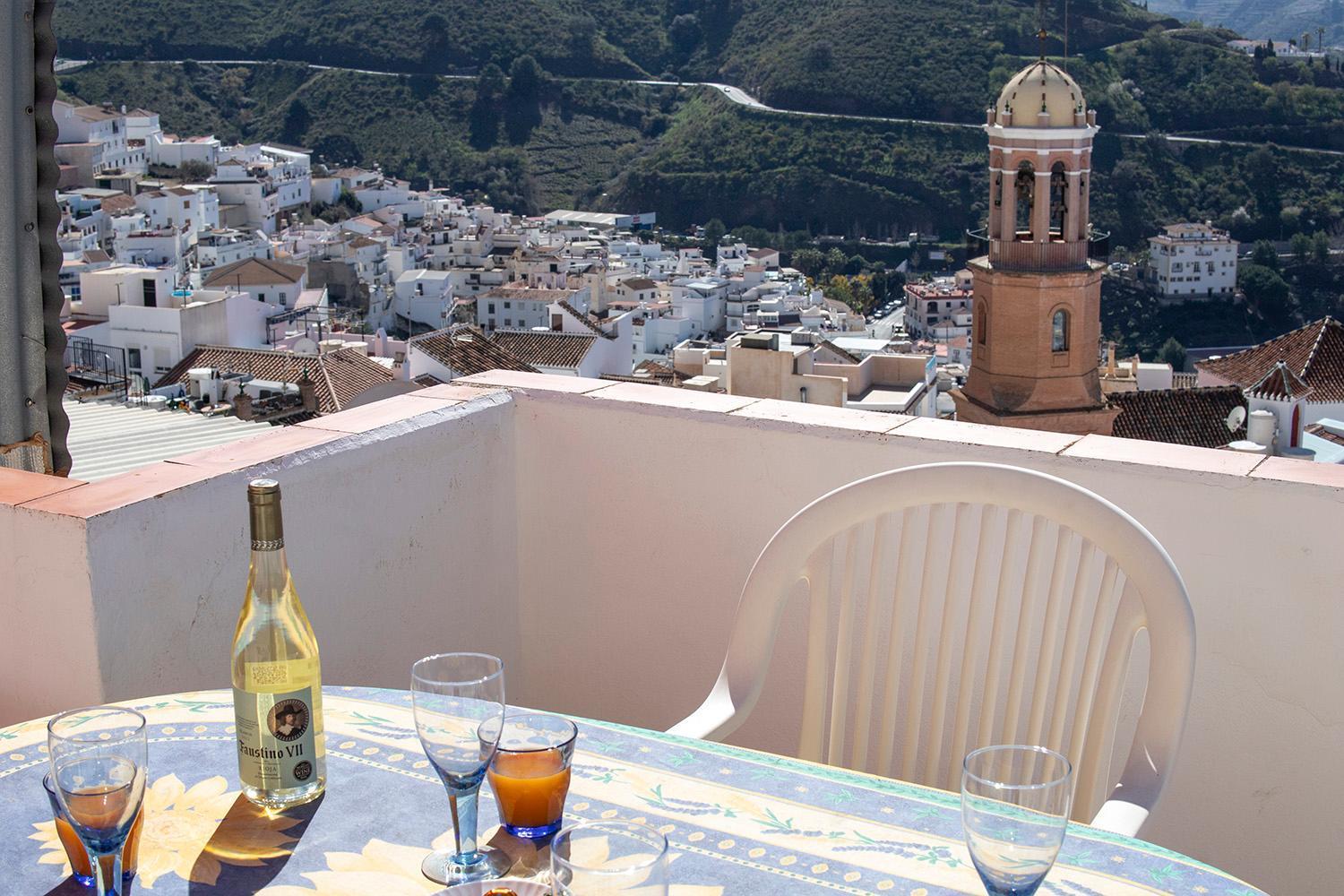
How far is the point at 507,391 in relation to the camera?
7.18 feet

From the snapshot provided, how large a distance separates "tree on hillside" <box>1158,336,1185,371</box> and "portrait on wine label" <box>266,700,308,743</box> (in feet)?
91.3

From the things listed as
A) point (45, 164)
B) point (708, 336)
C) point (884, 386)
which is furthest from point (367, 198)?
point (45, 164)

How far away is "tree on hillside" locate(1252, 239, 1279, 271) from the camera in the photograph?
31828 mm

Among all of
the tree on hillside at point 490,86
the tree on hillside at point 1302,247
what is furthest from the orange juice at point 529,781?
the tree on hillside at point 490,86

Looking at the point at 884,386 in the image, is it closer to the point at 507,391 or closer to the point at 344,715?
the point at 507,391

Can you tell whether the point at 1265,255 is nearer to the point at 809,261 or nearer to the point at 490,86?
the point at 809,261

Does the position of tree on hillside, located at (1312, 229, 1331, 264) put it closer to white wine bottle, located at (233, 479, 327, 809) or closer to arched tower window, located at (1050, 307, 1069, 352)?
arched tower window, located at (1050, 307, 1069, 352)

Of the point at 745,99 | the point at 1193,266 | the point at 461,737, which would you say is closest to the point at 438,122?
the point at 745,99

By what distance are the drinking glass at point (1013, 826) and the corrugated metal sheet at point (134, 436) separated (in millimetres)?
2413

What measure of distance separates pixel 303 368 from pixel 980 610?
15287mm

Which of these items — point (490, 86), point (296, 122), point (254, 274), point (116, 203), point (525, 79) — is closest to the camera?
point (254, 274)

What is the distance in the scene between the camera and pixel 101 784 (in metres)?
0.81

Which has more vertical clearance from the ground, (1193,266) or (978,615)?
(978,615)

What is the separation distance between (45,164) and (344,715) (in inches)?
54.8
